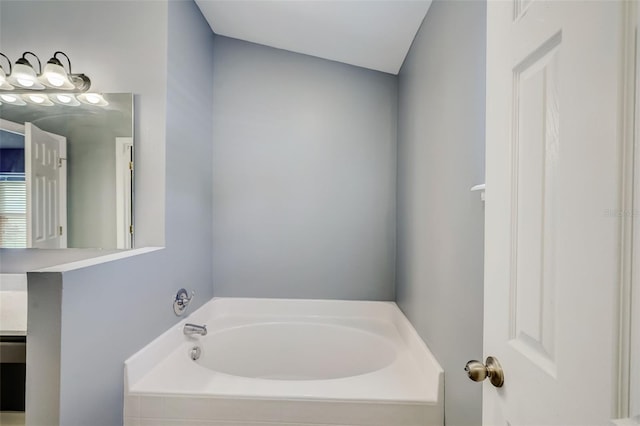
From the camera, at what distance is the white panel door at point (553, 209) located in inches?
17.6

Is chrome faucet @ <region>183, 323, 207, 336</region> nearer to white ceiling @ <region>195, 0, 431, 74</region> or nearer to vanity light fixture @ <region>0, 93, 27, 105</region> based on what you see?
vanity light fixture @ <region>0, 93, 27, 105</region>

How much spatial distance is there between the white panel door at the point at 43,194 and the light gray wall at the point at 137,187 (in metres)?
0.13

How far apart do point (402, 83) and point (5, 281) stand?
8.50 feet

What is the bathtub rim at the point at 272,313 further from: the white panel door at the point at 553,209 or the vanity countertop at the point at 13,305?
the white panel door at the point at 553,209

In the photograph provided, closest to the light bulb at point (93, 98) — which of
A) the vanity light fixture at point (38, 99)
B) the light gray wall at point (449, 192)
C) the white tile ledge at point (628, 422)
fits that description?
the vanity light fixture at point (38, 99)

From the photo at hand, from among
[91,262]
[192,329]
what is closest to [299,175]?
[192,329]

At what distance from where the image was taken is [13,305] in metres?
1.48

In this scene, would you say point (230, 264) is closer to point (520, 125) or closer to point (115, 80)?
point (115, 80)

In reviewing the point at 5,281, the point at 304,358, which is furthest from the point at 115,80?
the point at 304,358

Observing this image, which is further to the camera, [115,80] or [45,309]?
[115,80]

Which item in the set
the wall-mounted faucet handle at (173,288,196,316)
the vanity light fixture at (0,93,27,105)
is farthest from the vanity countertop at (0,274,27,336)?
the vanity light fixture at (0,93,27,105)

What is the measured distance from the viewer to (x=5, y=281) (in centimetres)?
173

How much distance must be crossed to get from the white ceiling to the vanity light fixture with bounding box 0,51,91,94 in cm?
87

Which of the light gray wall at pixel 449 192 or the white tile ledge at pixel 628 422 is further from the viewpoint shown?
the light gray wall at pixel 449 192
